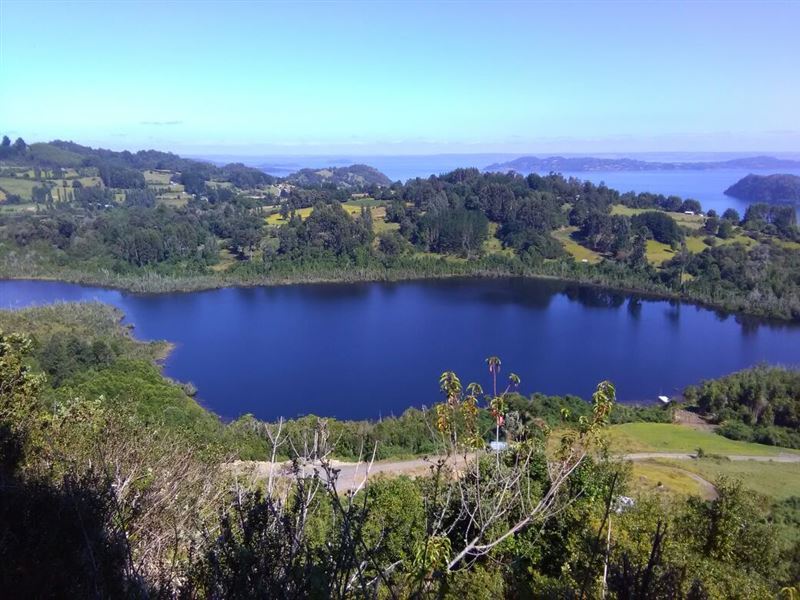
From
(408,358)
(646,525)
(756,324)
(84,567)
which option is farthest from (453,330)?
(84,567)

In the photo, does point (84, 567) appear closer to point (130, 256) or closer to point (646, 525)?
point (646, 525)

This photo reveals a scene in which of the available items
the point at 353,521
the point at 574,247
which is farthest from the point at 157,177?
the point at 353,521

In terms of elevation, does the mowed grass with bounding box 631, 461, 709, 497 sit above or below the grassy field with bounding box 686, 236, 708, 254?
below

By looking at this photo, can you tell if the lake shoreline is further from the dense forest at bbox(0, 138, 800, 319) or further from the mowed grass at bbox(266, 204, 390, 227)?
the mowed grass at bbox(266, 204, 390, 227)

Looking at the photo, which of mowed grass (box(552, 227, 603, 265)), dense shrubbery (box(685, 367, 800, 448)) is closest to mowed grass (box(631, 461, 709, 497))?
dense shrubbery (box(685, 367, 800, 448))

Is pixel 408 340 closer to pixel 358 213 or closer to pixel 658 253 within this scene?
pixel 658 253
